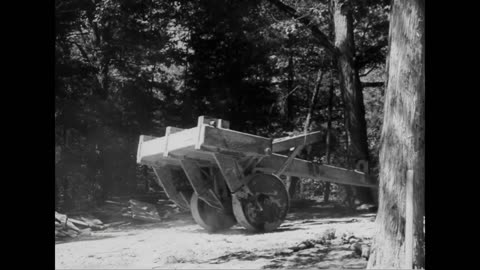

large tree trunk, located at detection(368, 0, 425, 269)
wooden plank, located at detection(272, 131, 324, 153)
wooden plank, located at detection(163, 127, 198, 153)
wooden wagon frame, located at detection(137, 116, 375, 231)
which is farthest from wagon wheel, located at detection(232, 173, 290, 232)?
large tree trunk, located at detection(368, 0, 425, 269)

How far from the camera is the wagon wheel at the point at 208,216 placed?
405 inches

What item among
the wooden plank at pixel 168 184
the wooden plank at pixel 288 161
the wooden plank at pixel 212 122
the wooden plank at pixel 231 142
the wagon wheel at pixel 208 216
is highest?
the wooden plank at pixel 212 122

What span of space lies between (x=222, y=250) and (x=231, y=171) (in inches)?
63.7

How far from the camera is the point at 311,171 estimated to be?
34.8 feet

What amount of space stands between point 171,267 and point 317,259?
5.97 feet

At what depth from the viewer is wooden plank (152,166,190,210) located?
1044cm

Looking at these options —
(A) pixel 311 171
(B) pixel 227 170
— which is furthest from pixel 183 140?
(A) pixel 311 171

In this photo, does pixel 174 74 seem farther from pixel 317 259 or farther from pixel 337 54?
pixel 317 259

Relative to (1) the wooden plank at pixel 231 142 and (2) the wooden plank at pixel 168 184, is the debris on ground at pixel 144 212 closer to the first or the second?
(2) the wooden plank at pixel 168 184

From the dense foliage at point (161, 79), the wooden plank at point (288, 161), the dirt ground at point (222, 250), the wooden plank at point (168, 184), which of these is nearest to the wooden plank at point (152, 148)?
the wooden plank at point (168, 184)

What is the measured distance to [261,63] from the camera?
2023 centimetres

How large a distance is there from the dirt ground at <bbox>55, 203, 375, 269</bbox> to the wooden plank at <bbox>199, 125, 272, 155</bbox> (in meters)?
1.41

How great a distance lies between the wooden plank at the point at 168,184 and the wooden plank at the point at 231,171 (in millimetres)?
1635
